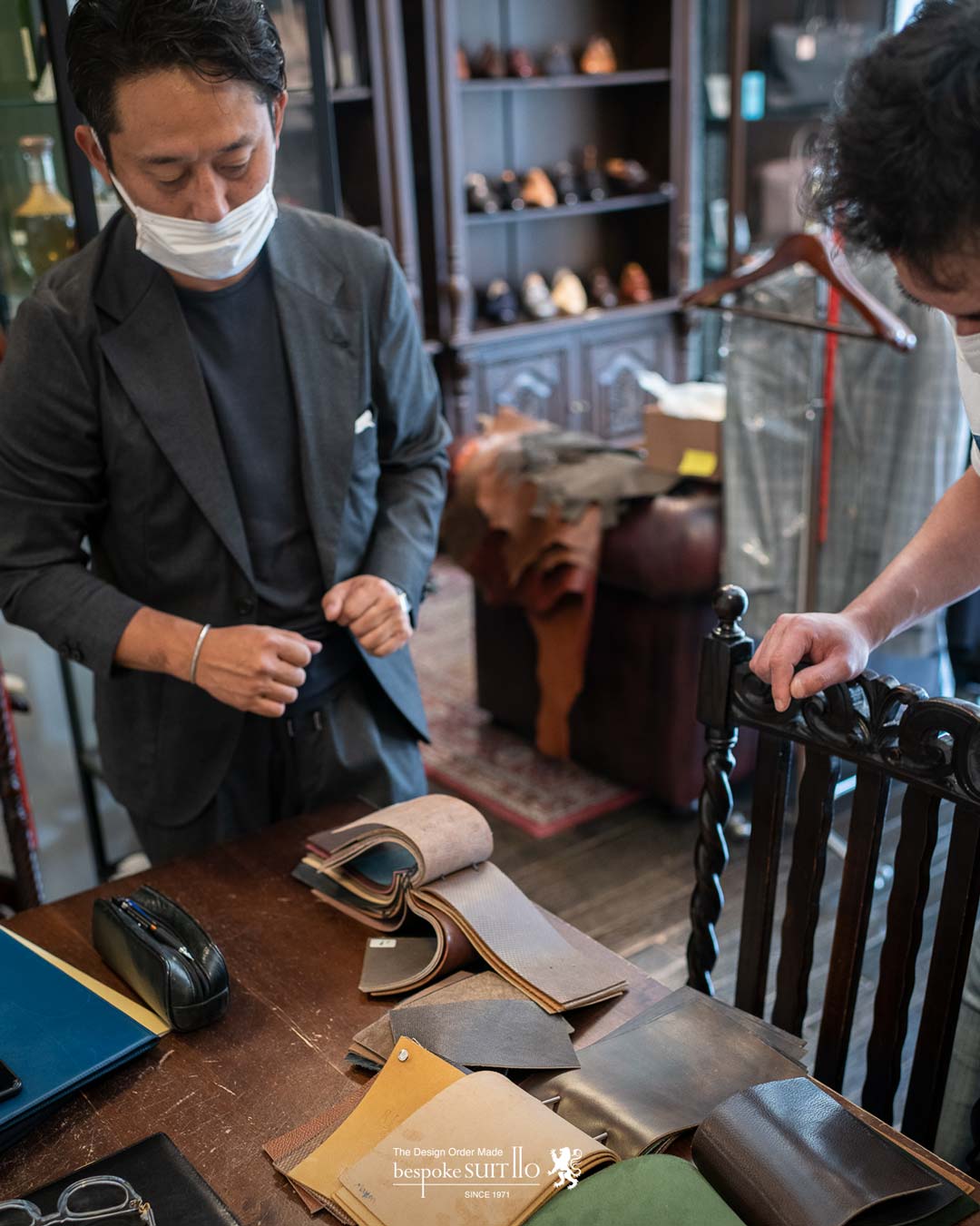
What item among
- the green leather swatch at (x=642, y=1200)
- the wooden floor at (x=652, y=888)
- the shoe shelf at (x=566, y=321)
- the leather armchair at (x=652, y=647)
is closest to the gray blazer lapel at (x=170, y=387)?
the green leather swatch at (x=642, y=1200)

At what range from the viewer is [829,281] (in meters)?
2.63

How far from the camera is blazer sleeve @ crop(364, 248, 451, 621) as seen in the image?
61.9 inches

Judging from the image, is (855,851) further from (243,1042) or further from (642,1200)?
(243,1042)

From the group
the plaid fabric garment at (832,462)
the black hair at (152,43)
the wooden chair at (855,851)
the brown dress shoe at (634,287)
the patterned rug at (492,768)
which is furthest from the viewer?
the brown dress shoe at (634,287)

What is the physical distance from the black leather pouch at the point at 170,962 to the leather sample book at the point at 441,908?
140 millimetres

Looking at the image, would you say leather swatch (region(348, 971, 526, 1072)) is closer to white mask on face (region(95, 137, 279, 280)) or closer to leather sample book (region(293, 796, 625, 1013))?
leather sample book (region(293, 796, 625, 1013))

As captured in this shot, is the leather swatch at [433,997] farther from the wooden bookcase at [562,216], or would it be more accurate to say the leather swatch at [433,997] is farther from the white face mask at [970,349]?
the wooden bookcase at [562,216]

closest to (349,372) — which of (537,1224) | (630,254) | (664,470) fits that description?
(537,1224)

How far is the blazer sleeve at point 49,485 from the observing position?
4.55 ft

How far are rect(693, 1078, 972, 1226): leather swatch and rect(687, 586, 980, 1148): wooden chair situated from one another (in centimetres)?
23

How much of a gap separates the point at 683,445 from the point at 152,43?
1898 mm

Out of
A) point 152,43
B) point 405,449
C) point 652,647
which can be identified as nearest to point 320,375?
point 405,449

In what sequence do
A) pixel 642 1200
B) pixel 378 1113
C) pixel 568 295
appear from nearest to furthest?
pixel 642 1200 → pixel 378 1113 → pixel 568 295

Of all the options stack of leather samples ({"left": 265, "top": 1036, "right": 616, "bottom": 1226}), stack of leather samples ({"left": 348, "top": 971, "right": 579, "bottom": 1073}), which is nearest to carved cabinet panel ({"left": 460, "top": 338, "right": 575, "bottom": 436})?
stack of leather samples ({"left": 348, "top": 971, "right": 579, "bottom": 1073})
